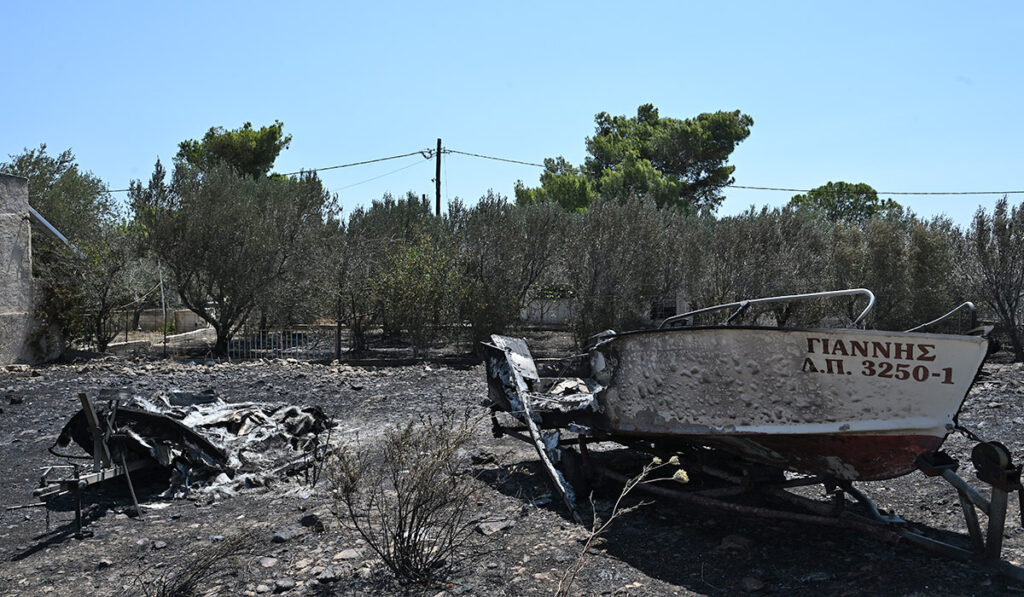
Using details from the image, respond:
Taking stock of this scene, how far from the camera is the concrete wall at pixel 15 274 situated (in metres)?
16.7

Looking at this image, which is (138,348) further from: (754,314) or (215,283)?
(754,314)

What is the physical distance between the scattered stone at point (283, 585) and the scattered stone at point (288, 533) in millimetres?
773

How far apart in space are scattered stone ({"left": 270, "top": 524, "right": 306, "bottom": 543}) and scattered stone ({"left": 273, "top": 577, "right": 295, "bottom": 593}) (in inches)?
30.4

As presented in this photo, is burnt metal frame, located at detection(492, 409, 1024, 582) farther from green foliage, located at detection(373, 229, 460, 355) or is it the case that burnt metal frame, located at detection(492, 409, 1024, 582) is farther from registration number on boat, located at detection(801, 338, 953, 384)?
green foliage, located at detection(373, 229, 460, 355)

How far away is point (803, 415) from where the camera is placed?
16.6 feet

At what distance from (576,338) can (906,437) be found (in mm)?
16151

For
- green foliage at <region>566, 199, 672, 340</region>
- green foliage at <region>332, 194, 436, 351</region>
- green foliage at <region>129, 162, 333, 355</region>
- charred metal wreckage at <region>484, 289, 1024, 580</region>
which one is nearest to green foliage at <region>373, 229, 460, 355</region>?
green foliage at <region>332, 194, 436, 351</region>

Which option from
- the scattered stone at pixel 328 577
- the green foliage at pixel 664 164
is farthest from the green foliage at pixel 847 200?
the scattered stone at pixel 328 577

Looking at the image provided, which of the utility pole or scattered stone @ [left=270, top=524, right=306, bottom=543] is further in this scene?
the utility pole

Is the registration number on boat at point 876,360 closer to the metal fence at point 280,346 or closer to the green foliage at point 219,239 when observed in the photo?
the metal fence at point 280,346

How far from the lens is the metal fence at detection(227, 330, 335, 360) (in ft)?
62.3

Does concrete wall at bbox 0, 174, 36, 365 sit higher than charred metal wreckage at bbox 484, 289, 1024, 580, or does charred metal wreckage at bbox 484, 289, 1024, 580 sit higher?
concrete wall at bbox 0, 174, 36, 365

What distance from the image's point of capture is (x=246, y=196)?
20.6 m

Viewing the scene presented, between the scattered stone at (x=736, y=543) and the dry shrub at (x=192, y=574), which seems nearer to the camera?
the dry shrub at (x=192, y=574)
